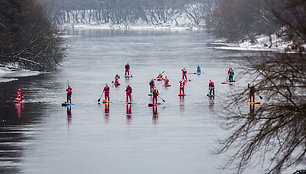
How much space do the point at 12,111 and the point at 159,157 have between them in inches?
594

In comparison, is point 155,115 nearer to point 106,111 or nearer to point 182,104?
point 106,111

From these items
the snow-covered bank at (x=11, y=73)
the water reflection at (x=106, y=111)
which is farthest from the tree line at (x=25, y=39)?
the water reflection at (x=106, y=111)

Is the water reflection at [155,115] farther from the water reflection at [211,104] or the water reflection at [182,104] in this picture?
the water reflection at [211,104]

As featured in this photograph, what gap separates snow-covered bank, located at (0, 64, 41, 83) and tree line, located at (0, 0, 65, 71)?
0.79 metres

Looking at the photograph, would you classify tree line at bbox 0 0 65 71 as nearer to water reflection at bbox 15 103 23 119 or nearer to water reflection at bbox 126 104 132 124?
water reflection at bbox 15 103 23 119

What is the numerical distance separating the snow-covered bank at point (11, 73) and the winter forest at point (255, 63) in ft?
2.39

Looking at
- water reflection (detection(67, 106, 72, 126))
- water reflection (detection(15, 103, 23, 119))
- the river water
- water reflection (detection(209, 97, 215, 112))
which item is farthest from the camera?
water reflection (detection(209, 97, 215, 112))

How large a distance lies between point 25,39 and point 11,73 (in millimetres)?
5375

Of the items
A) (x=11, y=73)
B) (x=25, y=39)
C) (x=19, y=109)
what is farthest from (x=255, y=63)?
(x=25, y=39)

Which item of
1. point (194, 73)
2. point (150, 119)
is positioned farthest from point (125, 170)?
point (194, 73)

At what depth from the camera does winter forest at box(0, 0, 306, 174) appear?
54.4 ft

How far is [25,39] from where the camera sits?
65.8 m

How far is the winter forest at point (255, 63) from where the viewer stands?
54.4 ft

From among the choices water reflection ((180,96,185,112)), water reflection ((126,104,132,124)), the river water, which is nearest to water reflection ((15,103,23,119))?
the river water
